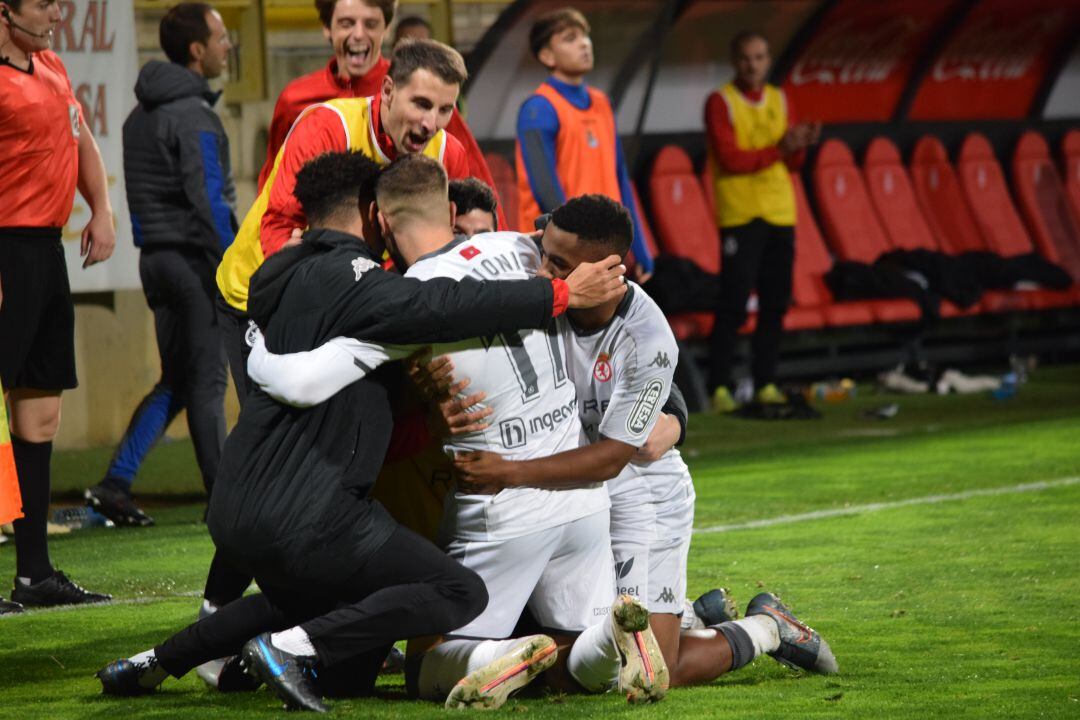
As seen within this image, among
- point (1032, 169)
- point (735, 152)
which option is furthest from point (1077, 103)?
point (735, 152)

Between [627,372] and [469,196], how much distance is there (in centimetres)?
80

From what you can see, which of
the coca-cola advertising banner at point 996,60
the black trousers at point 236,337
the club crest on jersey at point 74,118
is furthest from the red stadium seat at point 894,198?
the black trousers at point 236,337

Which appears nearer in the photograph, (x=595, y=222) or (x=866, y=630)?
(x=595, y=222)

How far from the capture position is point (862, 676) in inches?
183

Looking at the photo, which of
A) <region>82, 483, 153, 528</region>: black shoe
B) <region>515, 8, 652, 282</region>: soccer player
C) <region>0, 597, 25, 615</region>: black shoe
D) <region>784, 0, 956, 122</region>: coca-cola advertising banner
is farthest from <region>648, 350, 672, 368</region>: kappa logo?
<region>784, 0, 956, 122</region>: coca-cola advertising banner

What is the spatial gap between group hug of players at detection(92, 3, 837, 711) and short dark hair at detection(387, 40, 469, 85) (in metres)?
0.44

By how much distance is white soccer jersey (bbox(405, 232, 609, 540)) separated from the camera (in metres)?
4.41

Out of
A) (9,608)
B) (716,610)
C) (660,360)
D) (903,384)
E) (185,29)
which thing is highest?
(185,29)

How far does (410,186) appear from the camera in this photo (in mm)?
4480

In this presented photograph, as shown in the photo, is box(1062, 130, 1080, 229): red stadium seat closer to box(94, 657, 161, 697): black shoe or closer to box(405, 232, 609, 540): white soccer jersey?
box(405, 232, 609, 540): white soccer jersey

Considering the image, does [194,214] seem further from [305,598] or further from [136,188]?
[305,598]

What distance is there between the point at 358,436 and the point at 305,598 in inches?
17.4

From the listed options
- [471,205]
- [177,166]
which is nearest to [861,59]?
[177,166]

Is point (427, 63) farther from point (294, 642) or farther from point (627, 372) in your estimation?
point (294, 642)
